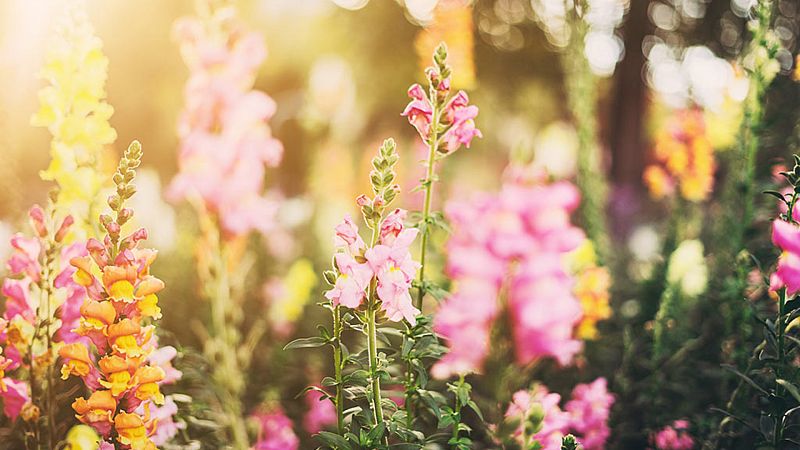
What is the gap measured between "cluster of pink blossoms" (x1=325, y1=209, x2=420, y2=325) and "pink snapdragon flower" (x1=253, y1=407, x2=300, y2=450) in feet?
4.56

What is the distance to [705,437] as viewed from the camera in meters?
2.55

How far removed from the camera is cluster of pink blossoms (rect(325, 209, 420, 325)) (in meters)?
1.65

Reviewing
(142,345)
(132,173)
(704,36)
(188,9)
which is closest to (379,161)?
(132,173)

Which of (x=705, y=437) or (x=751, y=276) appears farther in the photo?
(x=751, y=276)

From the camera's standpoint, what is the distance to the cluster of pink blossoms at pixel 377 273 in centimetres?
165

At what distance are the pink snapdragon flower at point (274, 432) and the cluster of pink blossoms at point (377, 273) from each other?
1.39 m

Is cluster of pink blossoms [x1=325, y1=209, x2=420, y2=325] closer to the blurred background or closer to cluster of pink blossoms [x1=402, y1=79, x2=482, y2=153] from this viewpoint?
cluster of pink blossoms [x1=402, y1=79, x2=482, y2=153]

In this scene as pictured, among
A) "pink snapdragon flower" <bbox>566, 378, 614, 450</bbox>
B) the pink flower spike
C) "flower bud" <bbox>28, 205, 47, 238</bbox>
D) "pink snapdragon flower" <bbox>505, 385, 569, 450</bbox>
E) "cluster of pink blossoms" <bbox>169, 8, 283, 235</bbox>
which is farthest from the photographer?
"cluster of pink blossoms" <bbox>169, 8, 283, 235</bbox>

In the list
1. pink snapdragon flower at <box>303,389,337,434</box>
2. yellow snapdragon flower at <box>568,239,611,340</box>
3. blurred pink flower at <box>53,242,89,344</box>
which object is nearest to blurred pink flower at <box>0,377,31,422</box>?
blurred pink flower at <box>53,242,89,344</box>

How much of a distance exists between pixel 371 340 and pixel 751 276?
8.68 ft

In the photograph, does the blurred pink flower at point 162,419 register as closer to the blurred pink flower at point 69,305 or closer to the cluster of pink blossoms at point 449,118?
the blurred pink flower at point 69,305

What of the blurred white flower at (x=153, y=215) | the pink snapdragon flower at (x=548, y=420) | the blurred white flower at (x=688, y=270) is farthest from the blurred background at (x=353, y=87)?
the pink snapdragon flower at (x=548, y=420)

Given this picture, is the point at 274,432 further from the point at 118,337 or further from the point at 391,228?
the point at 391,228

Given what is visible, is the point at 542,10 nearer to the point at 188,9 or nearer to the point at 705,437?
the point at 188,9
